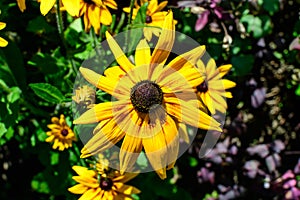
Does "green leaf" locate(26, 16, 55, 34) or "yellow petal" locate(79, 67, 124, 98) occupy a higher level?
"green leaf" locate(26, 16, 55, 34)

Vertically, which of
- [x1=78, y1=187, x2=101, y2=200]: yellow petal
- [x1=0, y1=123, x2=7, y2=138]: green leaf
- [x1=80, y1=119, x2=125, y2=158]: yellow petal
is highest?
[x1=80, y1=119, x2=125, y2=158]: yellow petal

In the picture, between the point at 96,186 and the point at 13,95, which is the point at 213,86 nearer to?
the point at 96,186

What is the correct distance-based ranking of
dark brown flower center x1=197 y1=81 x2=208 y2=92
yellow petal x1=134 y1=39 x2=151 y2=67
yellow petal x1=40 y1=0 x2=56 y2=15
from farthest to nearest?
1. dark brown flower center x1=197 y1=81 x2=208 y2=92
2. yellow petal x1=134 y1=39 x2=151 y2=67
3. yellow petal x1=40 y1=0 x2=56 y2=15

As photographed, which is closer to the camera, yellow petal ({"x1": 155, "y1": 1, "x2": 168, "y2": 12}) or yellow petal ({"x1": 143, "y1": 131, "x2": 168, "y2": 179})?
yellow petal ({"x1": 143, "y1": 131, "x2": 168, "y2": 179})

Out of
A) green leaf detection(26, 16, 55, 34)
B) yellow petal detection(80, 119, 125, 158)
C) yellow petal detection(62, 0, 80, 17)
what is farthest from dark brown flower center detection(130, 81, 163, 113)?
green leaf detection(26, 16, 55, 34)

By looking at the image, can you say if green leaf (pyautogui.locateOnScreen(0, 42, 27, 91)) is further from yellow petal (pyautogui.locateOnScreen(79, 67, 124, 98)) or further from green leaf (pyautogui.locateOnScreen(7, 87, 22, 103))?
yellow petal (pyautogui.locateOnScreen(79, 67, 124, 98))

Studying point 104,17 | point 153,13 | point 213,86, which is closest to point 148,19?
point 153,13

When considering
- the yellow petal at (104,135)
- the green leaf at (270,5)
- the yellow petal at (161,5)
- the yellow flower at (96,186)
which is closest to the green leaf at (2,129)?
the yellow flower at (96,186)
